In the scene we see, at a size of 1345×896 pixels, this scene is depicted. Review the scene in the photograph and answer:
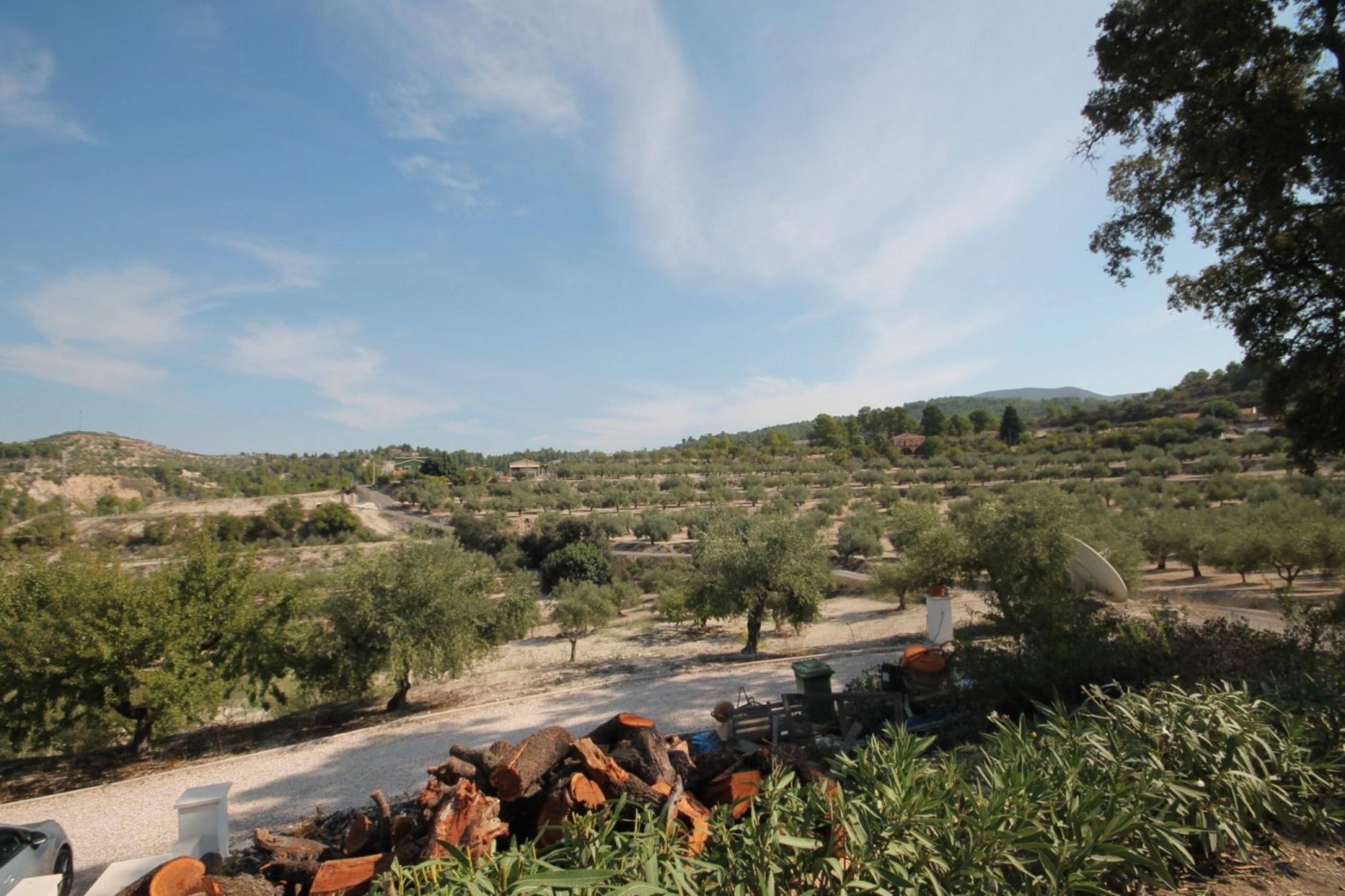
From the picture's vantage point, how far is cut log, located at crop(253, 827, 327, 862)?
220 inches

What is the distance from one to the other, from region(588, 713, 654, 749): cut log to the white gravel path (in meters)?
3.34

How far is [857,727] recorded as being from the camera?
7.84 metres

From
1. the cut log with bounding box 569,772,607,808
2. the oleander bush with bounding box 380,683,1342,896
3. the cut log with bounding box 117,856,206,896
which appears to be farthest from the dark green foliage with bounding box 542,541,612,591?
the oleander bush with bounding box 380,683,1342,896

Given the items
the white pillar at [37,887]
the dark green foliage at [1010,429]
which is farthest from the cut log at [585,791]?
the dark green foliage at [1010,429]

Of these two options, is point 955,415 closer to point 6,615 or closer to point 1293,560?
point 1293,560

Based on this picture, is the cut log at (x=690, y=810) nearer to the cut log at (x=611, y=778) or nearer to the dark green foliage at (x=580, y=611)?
the cut log at (x=611, y=778)

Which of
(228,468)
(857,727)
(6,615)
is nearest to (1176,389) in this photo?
(857,727)

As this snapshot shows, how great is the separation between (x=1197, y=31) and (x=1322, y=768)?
1018cm

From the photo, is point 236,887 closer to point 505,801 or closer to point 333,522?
point 505,801

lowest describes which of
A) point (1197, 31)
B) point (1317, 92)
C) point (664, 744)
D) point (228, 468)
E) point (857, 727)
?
point (857, 727)

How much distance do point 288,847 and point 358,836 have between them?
0.88 metres

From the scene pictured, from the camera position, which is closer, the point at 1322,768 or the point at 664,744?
the point at 1322,768

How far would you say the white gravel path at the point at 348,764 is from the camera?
8672mm

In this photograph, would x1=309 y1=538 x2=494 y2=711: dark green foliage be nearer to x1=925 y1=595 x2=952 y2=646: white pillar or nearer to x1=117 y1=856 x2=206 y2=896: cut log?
x1=117 y1=856 x2=206 y2=896: cut log
